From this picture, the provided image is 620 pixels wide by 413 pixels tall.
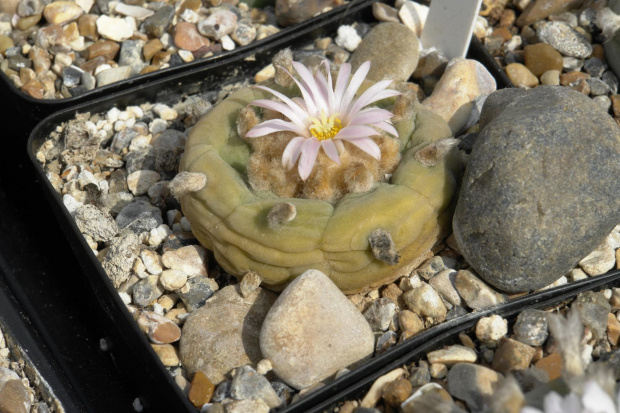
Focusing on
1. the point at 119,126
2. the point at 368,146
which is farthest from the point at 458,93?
the point at 119,126

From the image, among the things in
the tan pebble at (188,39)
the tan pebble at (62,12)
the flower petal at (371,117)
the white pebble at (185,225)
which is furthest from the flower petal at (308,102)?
the tan pebble at (62,12)

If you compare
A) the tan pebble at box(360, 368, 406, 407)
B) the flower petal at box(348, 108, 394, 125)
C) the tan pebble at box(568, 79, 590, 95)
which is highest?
the flower petal at box(348, 108, 394, 125)

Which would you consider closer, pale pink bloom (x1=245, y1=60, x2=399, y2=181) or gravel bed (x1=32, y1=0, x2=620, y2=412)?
pale pink bloom (x1=245, y1=60, x2=399, y2=181)

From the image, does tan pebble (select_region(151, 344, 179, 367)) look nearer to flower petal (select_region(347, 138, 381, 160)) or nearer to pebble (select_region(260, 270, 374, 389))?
pebble (select_region(260, 270, 374, 389))

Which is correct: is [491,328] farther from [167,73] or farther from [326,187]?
[167,73]

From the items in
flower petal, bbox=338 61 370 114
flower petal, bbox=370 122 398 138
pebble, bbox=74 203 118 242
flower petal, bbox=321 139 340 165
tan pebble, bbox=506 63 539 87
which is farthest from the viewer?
tan pebble, bbox=506 63 539 87

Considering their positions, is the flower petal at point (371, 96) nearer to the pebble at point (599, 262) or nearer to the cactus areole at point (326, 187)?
the cactus areole at point (326, 187)

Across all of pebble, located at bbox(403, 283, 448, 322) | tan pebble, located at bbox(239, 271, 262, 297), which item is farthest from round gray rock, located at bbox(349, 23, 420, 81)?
tan pebble, located at bbox(239, 271, 262, 297)
